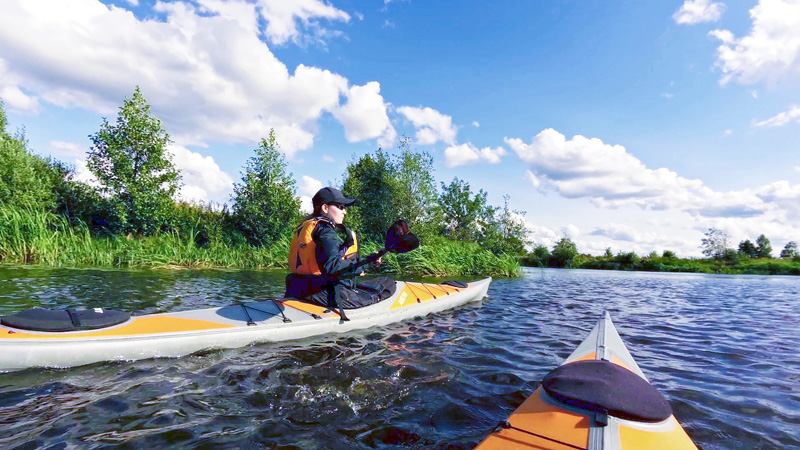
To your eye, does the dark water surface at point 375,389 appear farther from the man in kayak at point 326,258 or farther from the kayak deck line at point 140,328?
the man in kayak at point 326,258

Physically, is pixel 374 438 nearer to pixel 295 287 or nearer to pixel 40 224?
pixel 295 287

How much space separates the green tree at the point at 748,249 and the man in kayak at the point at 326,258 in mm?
51738

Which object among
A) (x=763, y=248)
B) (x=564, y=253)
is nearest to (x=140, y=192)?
(x=564, y=253)

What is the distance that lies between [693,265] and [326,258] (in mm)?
43197

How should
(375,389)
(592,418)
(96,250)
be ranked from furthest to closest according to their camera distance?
(96,250), (375,389), (592,418)

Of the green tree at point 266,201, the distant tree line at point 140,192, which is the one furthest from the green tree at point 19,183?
the green tree at point 266,201

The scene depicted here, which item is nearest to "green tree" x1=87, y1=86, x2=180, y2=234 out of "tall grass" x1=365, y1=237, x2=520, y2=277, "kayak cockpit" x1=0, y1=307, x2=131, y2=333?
"tall grass" x1=365, y1=237, x2=520, y2=277

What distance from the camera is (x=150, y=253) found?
41.2ft

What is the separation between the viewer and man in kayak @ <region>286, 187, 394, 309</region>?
13.6 feet

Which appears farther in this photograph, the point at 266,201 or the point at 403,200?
the point at 403,200

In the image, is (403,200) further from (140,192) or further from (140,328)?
(140,328)

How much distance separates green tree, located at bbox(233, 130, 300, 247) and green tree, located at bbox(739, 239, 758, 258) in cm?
4812

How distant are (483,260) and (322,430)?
1523 cm

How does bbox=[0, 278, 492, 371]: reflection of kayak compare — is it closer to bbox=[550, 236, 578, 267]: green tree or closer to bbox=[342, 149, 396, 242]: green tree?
bbox=[342, 149, 396, 242]: green tree
